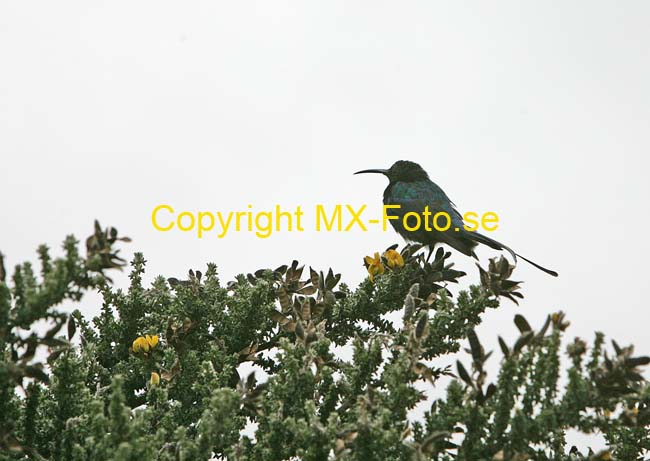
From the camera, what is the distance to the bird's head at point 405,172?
8203mm

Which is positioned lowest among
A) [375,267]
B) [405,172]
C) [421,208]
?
[375,267]

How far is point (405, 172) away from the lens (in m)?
8.27

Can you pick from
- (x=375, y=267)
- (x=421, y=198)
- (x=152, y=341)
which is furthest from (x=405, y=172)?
(x=152, y=341)

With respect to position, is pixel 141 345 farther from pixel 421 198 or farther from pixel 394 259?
pixel 421 198

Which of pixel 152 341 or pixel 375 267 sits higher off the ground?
pixel 375 267

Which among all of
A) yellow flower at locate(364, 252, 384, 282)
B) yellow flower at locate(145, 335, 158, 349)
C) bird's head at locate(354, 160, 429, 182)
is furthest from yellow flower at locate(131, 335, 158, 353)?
bird's head at locate(354, 160, 429, 182)

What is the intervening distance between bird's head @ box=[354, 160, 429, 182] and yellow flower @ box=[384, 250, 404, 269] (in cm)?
344

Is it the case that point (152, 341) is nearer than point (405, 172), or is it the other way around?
point (152, 341)

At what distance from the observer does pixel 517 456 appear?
3051 mm

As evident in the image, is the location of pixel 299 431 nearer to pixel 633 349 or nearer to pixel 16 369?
pixel 16 369

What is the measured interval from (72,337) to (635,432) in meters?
2.85

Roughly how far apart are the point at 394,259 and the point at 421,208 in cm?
280

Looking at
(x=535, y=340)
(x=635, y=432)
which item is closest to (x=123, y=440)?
(x=535, y=340)

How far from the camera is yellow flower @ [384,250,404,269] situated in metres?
4.75
